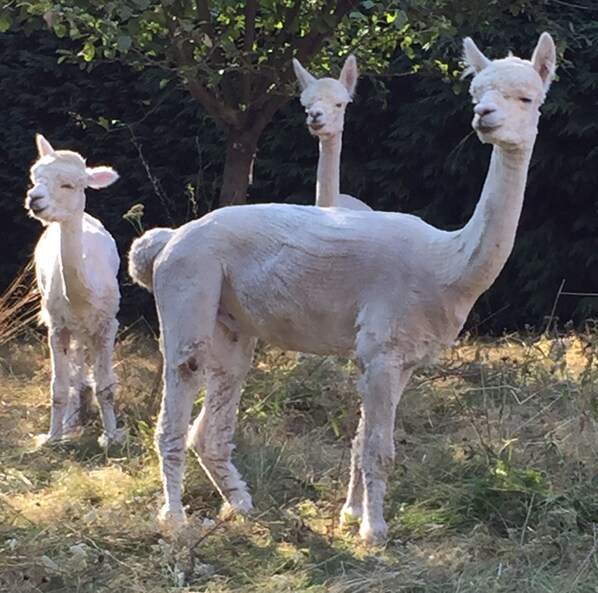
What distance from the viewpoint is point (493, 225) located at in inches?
147

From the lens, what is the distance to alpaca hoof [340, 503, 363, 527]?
166 inches

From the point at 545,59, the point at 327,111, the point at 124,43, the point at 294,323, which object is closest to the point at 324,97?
the point at 327,111

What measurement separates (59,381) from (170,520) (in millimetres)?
2023

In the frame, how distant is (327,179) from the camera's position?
651 centimetres

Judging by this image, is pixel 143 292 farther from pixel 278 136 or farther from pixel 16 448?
pixel 16 448

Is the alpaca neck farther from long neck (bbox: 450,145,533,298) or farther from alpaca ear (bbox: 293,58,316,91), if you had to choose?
long neck (bbox: 450,145,533,298)

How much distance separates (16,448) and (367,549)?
8.20 feet

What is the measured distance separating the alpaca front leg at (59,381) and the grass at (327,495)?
7.0 inches

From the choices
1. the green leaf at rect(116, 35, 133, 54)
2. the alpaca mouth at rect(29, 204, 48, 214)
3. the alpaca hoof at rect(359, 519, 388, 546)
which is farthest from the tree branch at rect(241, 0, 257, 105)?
the alpaca hoof at rect(359, 519, 388, 546)

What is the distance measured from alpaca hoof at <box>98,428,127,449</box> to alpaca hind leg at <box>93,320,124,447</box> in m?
0.12

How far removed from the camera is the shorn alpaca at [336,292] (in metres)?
3.75

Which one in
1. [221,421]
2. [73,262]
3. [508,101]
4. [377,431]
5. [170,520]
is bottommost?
[170,520]

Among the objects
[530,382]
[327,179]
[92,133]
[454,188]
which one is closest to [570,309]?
[454,188]

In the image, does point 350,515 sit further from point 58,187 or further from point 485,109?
point 58,187
